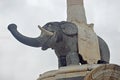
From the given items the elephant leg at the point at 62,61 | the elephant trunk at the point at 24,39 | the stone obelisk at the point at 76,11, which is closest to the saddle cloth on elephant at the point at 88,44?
the stone obelisk at the point at 76,11

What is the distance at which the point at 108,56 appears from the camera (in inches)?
497

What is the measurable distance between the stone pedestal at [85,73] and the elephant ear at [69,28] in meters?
1.29

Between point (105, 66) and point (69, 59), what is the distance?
1509 mm

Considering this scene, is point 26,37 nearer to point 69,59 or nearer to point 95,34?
point 69,59

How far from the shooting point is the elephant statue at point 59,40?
38.9 ft

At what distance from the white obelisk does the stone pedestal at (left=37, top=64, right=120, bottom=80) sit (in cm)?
80

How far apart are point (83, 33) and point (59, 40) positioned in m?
0.85

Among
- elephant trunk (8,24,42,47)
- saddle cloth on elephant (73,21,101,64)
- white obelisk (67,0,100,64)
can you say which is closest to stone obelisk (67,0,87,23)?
white obelisk (67,0,100,64)

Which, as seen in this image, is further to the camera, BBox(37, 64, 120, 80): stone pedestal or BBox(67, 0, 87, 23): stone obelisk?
BBox(67, 0, 87, 23): stone obelisk

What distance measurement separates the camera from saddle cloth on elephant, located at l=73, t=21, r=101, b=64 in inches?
472

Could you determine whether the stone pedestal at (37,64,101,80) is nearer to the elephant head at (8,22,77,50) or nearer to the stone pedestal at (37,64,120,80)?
the stone pedestal at (37,64,120,80)

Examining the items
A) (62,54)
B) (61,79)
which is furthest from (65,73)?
(62,54)

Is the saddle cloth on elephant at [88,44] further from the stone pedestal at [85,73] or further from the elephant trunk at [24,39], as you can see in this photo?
the elephant trunk at [24,39]

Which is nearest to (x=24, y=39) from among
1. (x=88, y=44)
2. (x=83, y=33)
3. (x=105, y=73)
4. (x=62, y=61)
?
(x=62, y=61)
